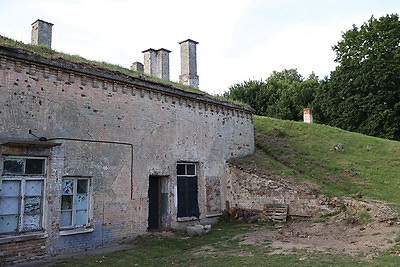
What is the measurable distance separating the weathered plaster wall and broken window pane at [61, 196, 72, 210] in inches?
12.3

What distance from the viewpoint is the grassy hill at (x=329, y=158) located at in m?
14.9

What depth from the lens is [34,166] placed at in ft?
30.5

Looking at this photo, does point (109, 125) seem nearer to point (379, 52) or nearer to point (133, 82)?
point (133, 82)

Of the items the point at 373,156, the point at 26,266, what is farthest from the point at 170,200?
the point at 373,156

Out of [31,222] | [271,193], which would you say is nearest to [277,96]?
[271,193]

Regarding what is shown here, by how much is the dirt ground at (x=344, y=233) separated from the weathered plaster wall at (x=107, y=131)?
11.7 ft

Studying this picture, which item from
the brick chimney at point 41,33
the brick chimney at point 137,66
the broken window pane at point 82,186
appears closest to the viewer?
the broken window pane at point 82,186

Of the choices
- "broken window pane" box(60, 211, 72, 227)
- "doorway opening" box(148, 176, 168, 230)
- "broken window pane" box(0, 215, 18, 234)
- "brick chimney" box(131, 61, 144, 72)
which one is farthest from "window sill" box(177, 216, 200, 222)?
"brick chimney" box(131, 61, 144, 72)

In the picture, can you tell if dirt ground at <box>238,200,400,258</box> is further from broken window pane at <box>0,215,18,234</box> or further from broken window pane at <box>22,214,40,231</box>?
broken window pane at <box>0,215,18,234</box>

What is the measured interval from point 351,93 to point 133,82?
23.2 meters

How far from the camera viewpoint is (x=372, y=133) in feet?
91.7

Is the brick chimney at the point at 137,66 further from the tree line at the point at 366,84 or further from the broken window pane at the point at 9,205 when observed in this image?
the tree line at the point at 366,84

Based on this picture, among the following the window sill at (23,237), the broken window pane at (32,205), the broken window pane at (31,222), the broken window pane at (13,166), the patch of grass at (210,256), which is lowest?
the patch of grass at (210,256)

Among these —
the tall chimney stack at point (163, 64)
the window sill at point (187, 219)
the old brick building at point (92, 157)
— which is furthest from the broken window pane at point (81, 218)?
the tall chimney stack at point (163, 64)
